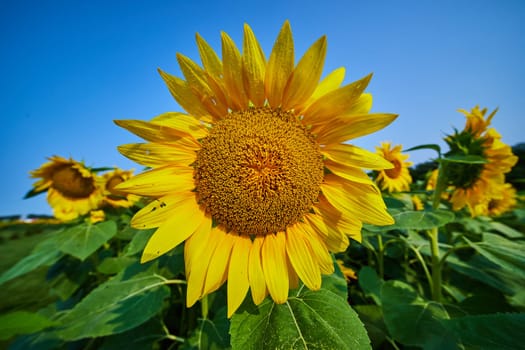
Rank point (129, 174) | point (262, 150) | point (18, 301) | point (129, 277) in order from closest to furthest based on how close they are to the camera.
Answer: point (262, 150) → point (129, 277) → point (129, 174) → point (18, 301)

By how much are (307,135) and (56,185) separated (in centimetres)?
382

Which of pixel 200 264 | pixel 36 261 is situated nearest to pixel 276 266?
pixel 200 264

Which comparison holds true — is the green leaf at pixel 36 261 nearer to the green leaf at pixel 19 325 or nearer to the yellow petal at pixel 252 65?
the green leaf at pixel 19 325

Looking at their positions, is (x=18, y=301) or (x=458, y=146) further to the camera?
(x=18, y=301)

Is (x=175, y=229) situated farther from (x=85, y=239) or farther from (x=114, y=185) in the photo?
(x=114, y=185)

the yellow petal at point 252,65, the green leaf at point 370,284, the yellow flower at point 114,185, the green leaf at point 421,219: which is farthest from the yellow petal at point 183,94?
the yellow flower at point 114,185

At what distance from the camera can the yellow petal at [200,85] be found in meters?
1.13

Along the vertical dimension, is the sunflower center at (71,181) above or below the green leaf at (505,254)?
above

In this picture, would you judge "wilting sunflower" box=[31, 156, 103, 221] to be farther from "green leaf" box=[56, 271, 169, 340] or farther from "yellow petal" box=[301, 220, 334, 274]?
"yellow petal" box=[301, 220, 334, 274]

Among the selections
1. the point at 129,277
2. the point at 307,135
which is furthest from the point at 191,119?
the point at 129,277

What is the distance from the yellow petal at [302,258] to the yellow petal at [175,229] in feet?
1.41

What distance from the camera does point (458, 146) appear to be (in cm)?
250

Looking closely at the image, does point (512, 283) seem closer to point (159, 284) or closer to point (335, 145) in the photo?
point (335, 145)

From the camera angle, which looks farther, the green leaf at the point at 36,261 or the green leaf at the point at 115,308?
the green leaf at the point at 36,261
